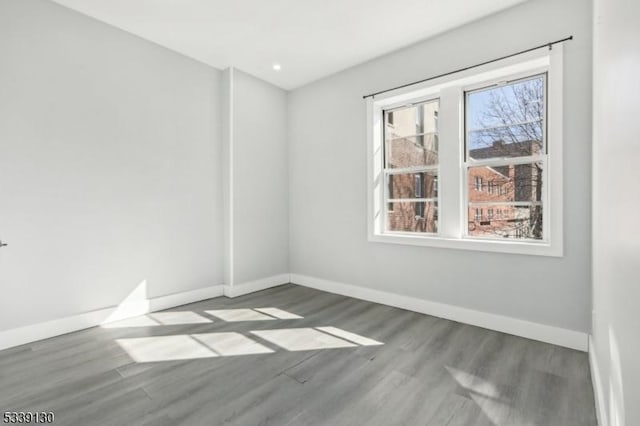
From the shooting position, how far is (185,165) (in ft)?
12.0

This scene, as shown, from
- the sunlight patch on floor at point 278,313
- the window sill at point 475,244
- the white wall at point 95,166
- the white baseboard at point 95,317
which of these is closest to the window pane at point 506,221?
the window sill at point 475,244

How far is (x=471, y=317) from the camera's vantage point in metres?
2.93

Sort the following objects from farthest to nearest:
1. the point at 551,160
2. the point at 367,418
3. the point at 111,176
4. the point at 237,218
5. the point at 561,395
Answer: the point at 237,218
the point at 111,176
the point at 551,160
the point at 561,395
the point at 367,418

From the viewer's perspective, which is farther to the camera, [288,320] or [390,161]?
[390,161]

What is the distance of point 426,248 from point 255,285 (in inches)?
90.8

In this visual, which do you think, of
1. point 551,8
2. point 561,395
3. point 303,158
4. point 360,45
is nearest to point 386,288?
point 561,395

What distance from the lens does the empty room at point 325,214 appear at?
6.03ft

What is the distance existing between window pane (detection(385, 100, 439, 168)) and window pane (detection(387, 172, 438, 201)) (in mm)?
127

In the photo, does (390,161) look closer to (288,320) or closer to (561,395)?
(288,320)

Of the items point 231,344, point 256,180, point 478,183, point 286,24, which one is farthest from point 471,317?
point 286,24

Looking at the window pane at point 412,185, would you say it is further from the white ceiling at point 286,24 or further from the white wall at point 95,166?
the white wall at point 95,166

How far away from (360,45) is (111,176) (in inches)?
117

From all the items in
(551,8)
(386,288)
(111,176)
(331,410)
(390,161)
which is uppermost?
(551,8)

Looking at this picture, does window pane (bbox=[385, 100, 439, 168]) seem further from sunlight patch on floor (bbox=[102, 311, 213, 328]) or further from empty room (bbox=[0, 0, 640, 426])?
sunlight patch on floor (bbox=[102, 311, 213, 328])
